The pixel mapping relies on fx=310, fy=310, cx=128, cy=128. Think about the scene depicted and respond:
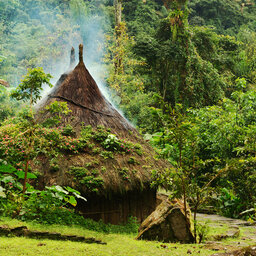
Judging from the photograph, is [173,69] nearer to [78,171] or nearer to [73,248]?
[78,171]

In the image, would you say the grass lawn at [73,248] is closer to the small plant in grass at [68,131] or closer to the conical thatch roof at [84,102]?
the small plant in grass at [68,131]

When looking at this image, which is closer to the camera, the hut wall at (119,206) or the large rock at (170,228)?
the large rock at (170,228)

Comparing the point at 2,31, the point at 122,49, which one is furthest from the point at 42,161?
the point at 2,31

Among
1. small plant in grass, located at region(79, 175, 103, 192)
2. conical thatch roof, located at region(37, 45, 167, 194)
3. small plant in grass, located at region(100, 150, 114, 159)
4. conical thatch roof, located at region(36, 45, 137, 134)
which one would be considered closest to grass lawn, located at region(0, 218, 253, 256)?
small plant in grass, located at region(79, 175, 103, 192)

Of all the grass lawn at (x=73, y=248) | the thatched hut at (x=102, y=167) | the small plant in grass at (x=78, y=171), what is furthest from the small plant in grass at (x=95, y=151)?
the grass lawn at (x=73, y=248)

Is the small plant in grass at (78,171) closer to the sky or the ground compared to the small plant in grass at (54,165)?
closer to the ground

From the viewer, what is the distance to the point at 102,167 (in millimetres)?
5297

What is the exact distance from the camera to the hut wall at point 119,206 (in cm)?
522

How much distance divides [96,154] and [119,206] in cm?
101

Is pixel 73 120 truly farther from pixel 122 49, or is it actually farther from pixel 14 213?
pixel 122 49

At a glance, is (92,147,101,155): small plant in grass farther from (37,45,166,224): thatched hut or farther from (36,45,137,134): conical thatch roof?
(36,45,137,134): conical thatch roof

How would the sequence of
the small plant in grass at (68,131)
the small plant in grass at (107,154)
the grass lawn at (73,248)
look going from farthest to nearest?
the small plant in grass at (68,131)
the small plant in grass at (107,154)
the grass lawn at (73,248)

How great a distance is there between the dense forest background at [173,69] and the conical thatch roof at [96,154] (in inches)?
23.8

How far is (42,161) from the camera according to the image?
520 cm
